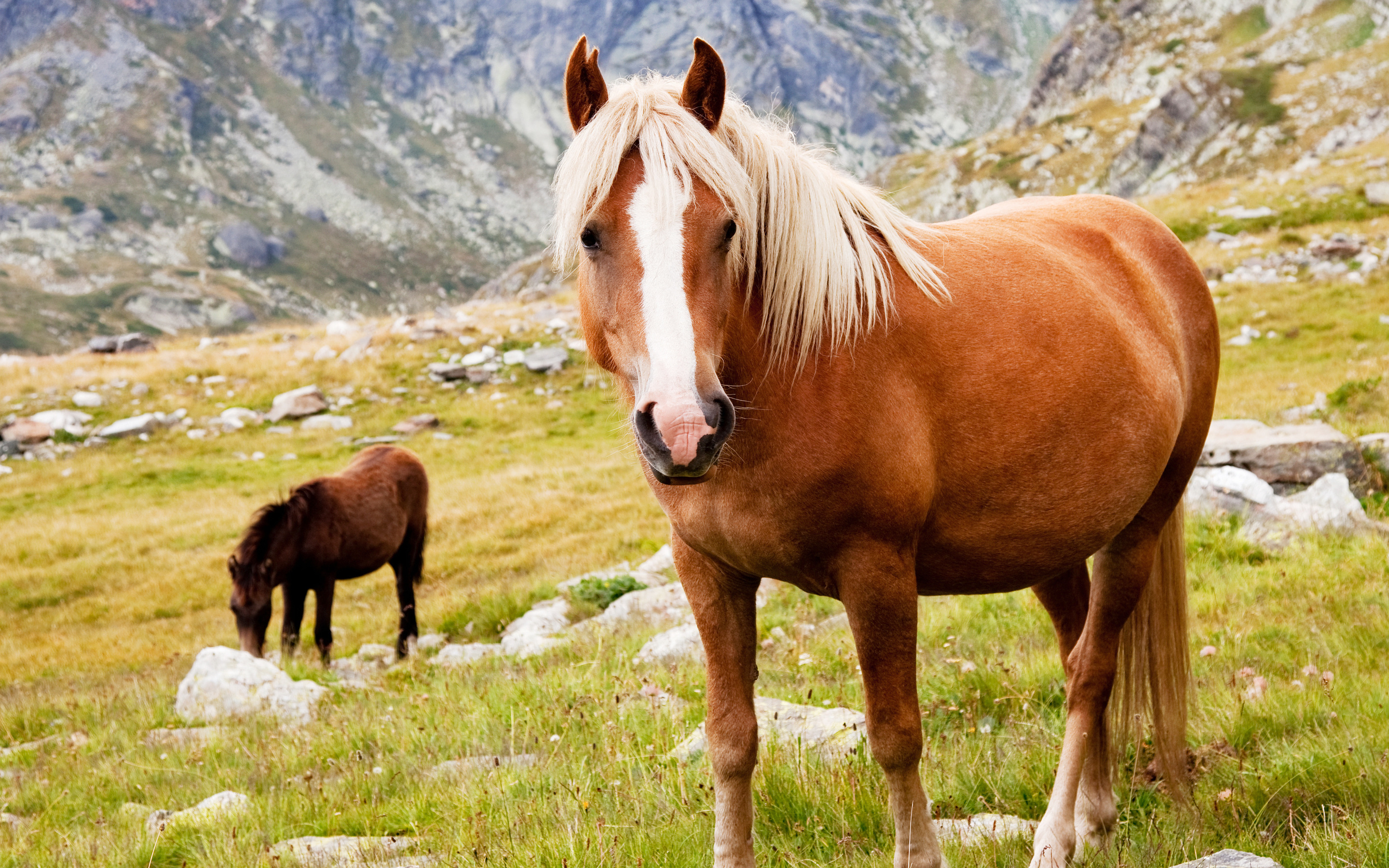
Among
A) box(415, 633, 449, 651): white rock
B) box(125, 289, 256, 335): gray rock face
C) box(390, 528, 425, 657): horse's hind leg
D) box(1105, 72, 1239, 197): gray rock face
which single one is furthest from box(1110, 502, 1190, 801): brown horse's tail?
box(125, 289, 256, 335): gray rock face

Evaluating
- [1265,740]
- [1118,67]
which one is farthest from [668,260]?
[1118,67]

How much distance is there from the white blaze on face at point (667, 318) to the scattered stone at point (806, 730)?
2072mm

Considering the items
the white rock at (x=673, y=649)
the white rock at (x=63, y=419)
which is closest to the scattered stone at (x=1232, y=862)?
the white rock at (x=673, y=649)

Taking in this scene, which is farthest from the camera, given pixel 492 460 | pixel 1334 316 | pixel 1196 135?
pixel 1196 135

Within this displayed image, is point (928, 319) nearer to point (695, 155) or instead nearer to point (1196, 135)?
point (695, 155)

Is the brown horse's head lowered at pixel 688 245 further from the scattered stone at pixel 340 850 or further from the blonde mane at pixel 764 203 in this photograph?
the scattered stone at pixel 340 850

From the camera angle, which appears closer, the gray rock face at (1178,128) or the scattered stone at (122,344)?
the scattered stone at (122,344)

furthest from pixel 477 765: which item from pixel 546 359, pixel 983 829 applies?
pixel 546 359

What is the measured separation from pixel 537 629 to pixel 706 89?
6.48 m

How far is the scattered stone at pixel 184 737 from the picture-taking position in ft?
19.7

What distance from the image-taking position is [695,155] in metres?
2.59

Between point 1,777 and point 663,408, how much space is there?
230 inches

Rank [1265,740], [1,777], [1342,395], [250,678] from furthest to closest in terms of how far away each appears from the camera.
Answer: [1342,395] < [250,678] < [1,777] < [1265,740]

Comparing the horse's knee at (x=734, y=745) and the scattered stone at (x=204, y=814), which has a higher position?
the horse's knee at (x=734, y=745)
